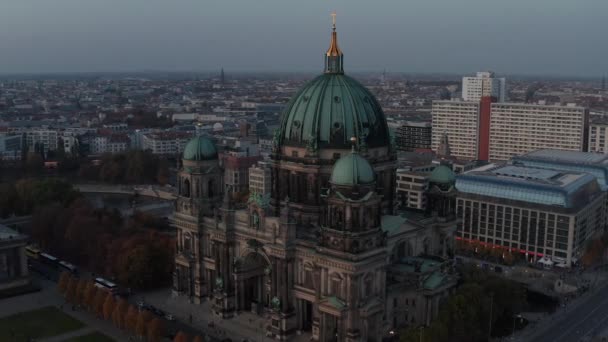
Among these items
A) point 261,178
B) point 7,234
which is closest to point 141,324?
point 7,234

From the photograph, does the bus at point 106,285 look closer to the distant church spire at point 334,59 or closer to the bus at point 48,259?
the bus at point 48,259

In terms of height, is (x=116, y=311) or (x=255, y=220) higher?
(x=255, y=220)

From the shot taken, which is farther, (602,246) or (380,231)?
(602,246)

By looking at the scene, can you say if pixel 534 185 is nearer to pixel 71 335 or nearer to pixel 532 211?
pixel 532 211

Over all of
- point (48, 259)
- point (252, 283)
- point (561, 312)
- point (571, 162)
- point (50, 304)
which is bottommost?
point (561, 312)

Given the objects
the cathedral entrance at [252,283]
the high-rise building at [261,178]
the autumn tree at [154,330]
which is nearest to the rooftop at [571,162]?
the high-rise building at [261,178]

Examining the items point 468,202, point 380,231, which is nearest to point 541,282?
point 468,202

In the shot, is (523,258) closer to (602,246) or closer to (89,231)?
(602,246)
